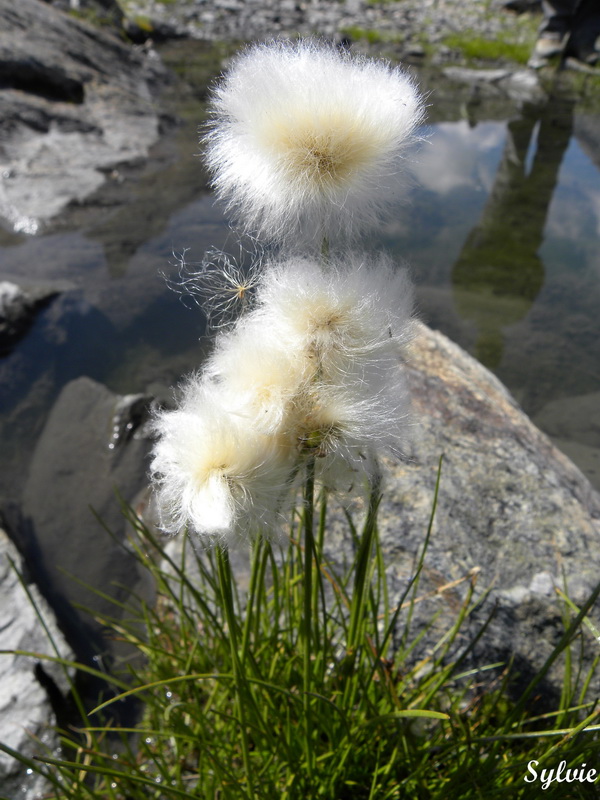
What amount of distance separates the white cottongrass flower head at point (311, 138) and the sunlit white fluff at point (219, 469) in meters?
0.36

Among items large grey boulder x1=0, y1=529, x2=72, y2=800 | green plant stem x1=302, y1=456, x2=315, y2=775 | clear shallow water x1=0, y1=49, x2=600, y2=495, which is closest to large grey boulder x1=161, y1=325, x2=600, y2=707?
green plant stem x1=302, y1=456, x2=315, y2=775

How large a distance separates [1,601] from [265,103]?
2255 millimetres

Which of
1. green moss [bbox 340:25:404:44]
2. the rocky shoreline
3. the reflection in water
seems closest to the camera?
the reflection in water

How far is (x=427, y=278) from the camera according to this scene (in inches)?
220

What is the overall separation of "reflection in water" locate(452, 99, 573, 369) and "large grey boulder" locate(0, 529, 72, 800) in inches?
143

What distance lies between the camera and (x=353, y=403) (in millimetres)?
968

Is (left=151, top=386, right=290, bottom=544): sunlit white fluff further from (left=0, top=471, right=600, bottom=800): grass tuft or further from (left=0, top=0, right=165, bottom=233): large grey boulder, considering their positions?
(left=0, top=0, right=165, bottom=233): large grey boulder

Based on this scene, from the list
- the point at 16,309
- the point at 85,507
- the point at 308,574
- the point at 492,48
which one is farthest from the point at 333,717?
the point at 492,48

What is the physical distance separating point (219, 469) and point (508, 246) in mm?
6057

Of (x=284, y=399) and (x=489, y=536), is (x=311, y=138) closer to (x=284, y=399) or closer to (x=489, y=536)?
(x=284, y=399)

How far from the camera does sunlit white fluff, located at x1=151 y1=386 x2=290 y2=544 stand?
91 cm

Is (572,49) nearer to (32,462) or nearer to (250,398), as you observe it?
(32,462)

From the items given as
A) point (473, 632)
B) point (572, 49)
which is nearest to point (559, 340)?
point (473, 632)

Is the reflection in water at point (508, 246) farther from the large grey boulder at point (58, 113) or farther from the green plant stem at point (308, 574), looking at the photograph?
the large grey boulder at point (58, 113)
